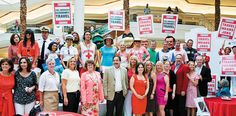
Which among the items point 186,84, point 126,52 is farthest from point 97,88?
point 186,84

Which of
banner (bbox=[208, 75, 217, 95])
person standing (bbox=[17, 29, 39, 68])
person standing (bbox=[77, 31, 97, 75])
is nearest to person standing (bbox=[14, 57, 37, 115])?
person standing (bbox=[17, 29, 39, 68])

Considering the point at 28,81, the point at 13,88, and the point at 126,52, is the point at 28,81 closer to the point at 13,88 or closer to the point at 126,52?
the point at 13,88

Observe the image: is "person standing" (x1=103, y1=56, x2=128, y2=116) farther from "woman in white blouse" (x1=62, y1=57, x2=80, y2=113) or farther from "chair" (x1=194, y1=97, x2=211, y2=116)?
"chair" (x1=194, y1=97, x2=211, y2=116)

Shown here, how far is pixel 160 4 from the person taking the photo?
2839cm

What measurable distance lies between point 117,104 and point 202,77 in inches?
83.2

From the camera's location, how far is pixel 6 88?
705 centimetres

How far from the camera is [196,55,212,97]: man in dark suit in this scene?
864 cm

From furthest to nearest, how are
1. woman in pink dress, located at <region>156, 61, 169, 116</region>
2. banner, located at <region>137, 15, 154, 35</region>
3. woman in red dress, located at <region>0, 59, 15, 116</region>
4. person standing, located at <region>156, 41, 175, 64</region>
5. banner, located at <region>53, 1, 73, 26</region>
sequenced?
banner, located at <region>137, 15, 154, 35</region>
banner, located at <region>53, 1, 73, 26</region>
person standing, located at <region>156, 41, 175, 64</region>
woman in pink dress, located at <region>156, 61, 169, 116</region>
woman in red dress, located at <region>0, 59, 15, 116</region>

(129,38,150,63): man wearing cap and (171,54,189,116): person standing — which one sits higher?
(129,38,150,63): man wearing cap

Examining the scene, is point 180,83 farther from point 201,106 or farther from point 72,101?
point 72,101

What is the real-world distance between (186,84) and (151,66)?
3.31 ft

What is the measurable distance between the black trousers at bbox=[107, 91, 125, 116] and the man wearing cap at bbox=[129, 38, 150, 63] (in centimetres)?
120

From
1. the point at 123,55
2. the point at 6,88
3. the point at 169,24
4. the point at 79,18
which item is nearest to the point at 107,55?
the point at 123,55

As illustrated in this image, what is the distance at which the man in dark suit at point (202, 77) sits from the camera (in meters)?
8.64
